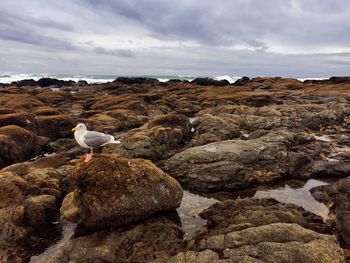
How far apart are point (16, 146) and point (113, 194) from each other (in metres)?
13.4

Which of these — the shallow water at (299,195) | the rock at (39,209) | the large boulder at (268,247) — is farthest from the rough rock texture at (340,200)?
the rock at (39,209)

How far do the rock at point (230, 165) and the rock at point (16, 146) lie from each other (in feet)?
31.0

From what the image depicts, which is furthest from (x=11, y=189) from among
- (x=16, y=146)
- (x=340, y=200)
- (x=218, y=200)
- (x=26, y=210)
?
(x=340, y=200)

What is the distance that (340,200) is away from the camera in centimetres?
1377

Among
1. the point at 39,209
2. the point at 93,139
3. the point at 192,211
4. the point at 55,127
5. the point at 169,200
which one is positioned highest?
the point at 93,139

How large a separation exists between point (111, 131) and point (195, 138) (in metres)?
8.36

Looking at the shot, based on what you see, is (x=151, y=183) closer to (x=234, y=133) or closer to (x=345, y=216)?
(x=345, y=216)

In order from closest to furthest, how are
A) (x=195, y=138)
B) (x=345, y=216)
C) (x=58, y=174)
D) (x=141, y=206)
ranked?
(x=345, y=216) < (x=141, y=206) < (x=58, y=174) < (x=195, y=138)

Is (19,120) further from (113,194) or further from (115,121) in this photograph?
(113,194)

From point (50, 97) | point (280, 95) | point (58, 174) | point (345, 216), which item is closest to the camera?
point (345, 216)

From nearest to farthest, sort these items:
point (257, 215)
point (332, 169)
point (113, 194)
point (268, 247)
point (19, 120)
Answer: point (268, 247) < point (257, 215) < point (113, 194) < point (332, 169) < point (19, 120)

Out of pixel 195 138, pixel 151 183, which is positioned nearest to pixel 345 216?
pixel 151 183

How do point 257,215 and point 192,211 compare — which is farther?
point 192,211

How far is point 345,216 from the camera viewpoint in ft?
37.9
